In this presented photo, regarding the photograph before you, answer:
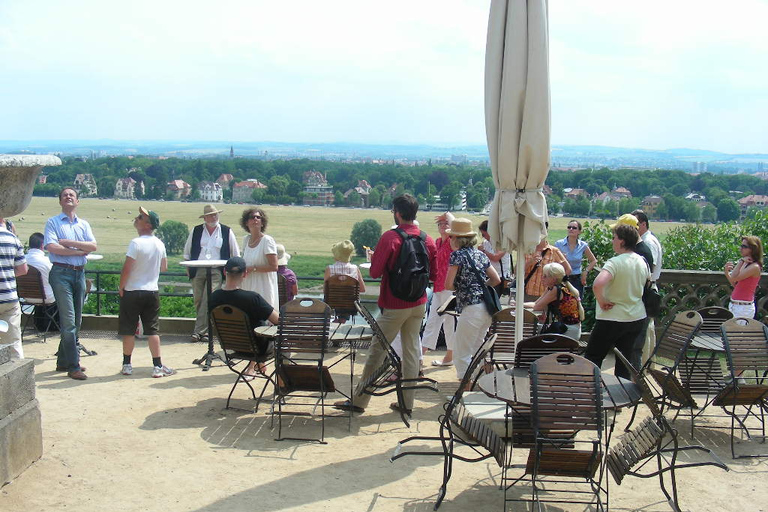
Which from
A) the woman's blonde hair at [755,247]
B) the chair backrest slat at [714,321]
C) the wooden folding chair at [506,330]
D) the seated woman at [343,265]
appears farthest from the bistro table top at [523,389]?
the seated woman at [343,265]

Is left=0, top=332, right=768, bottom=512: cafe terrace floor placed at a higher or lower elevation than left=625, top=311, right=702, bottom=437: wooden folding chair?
lower

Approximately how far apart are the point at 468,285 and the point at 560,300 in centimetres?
85

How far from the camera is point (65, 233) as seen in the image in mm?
7871

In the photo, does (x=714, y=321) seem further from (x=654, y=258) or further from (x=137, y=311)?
(x=137, y=311)

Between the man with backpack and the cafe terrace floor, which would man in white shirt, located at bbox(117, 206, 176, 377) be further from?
the man with backpack

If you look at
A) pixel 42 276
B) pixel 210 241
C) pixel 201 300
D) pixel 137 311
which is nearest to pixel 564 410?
pixel 137 311

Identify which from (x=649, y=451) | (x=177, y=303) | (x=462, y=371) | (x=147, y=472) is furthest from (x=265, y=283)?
(x=177, y=303)

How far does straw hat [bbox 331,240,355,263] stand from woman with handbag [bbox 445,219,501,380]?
1942 mm

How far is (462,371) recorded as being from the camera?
723cm

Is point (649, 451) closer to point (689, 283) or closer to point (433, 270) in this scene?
point (433, 270)

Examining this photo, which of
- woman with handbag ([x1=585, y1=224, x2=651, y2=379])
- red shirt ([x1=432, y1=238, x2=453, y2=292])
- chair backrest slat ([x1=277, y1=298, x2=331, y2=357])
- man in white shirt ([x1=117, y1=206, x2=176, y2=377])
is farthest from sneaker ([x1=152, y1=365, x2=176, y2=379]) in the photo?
woman with handbag ([x1=585, y1=224, x2=651, y2=379])

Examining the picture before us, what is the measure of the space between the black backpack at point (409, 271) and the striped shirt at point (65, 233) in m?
3.48

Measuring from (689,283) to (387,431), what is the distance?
498 centimetres

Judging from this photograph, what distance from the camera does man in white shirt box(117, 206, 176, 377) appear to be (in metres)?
7.71
